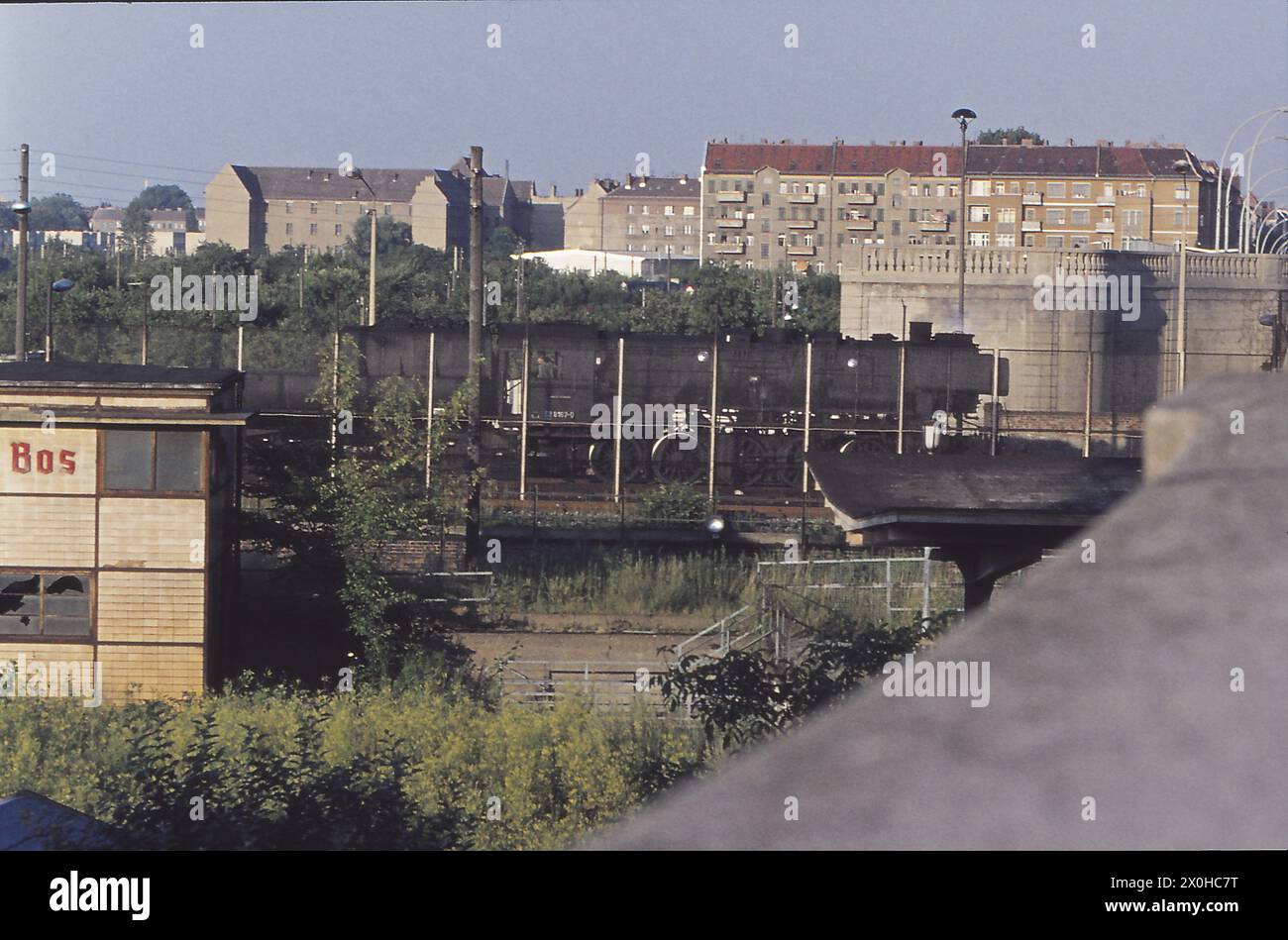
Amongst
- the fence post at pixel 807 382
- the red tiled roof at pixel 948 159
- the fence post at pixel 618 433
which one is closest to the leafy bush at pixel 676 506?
the fence post at pixel 618 433

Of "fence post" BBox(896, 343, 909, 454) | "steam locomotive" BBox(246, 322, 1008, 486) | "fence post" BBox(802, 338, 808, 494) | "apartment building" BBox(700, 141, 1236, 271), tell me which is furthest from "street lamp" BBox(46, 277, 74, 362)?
"apartment building" BBox(700, 141, 1236, 271)

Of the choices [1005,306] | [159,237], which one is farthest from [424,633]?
[159,237]

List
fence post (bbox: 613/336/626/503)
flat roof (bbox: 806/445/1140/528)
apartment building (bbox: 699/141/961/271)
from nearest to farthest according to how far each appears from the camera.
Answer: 1. flat roof (bbox: 806/445/1140/528)
2. fence post (bbox: 613/336/626/503)
3. apartment building (bbox: 699/141/961/271)

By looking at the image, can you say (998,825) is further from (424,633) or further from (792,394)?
(792,394)

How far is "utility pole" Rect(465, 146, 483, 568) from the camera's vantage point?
15.0m

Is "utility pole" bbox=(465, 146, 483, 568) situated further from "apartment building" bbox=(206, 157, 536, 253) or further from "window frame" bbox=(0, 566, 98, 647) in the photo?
"apartment building" bbox=(206, 157, 536, 253)

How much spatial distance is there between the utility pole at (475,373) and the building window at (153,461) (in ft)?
14.0

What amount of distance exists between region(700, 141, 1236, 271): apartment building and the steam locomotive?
692 inches

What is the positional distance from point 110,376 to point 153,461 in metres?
0.83

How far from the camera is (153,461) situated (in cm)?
1065

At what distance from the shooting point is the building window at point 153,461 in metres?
10.6

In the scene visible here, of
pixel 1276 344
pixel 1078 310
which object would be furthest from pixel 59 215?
pixel 1276 344

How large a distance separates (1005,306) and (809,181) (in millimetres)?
17843

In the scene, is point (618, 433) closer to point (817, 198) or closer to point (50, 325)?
point (50, 325)
